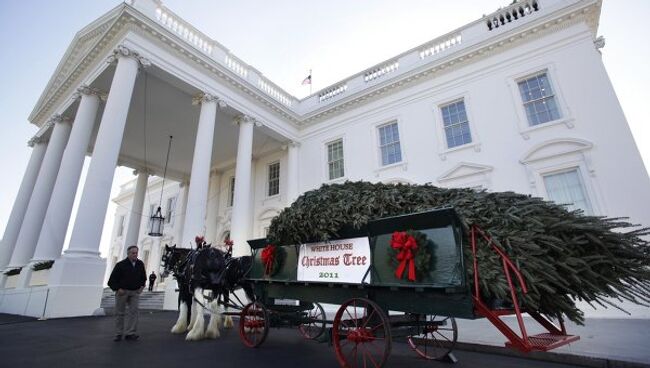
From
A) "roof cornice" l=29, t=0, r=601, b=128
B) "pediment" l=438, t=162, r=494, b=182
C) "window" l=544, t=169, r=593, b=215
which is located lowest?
"window" l=544, t=169, r=593, b=215

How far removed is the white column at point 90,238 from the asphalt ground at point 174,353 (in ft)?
6.96

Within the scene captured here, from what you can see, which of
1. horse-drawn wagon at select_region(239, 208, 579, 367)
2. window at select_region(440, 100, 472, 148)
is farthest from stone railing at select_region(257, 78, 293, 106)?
horse-drawn wagon at select_region(239, 208, 579, 367)

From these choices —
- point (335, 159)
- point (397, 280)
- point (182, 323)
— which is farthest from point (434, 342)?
point (335, 159)

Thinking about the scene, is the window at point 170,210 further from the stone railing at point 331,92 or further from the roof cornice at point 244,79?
the stone railing at point 331,92

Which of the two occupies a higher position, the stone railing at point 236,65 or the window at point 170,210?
the stone railing at point 236,65

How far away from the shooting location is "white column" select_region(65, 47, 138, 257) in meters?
8.51

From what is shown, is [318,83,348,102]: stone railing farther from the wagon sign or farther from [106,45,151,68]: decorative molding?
the wagon sign

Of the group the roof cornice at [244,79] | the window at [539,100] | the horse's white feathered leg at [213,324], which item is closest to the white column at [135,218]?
the roof cornice at [244,79]

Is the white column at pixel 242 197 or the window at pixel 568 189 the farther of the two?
the white column at pixel 242 197

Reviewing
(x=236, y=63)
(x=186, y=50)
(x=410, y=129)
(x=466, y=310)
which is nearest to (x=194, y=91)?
(x=186, y=50)

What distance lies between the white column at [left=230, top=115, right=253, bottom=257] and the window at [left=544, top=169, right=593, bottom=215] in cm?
1042

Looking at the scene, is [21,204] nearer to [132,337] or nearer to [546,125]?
[132,337]

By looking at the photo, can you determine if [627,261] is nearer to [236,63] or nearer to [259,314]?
[259,314]

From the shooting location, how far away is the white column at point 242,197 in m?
12.4
